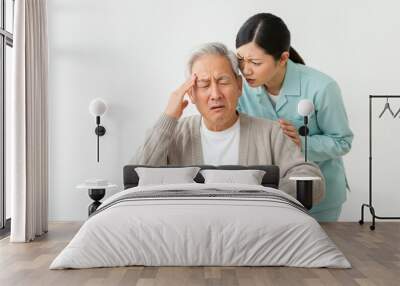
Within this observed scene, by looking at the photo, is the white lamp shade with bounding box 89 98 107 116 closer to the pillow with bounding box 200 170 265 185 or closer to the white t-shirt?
the white t-shirt

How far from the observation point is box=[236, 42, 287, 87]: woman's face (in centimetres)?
→ 695

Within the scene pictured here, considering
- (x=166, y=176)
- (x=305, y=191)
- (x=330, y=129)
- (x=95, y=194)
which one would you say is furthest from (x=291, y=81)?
(x=95, y=194)

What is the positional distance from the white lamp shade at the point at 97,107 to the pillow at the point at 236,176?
4.84 feet

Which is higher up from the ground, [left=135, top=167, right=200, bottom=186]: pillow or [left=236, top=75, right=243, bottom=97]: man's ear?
[left=236, top=75, right=243, bottom=97]: man's ear

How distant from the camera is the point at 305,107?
6.80m

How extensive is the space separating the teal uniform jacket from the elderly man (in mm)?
124

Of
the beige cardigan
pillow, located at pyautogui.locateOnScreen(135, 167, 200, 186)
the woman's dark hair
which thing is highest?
the woman's dark hair

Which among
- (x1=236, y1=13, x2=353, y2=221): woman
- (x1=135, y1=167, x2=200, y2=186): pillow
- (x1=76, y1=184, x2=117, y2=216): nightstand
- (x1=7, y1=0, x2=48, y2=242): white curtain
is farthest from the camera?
(x1=236, y1=13, x2=353, y2=221): woman

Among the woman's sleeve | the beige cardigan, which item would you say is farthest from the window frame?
the woman's sleeve

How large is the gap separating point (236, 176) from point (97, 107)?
182cm

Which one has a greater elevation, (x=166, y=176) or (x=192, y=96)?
(x=192, y=96)

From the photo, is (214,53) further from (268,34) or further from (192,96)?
(268,34)

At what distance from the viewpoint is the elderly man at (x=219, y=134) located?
22.5 feet

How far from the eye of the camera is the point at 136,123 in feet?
23.4
